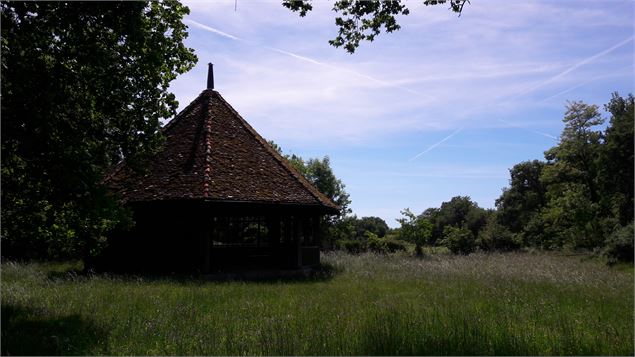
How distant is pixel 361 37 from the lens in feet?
30.1

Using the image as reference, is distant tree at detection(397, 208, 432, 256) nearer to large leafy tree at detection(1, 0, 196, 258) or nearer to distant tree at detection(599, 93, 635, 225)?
distant tree at detection(599, 93, 635, 225)

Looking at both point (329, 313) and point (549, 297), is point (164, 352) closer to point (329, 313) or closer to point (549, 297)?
point (329, 313)

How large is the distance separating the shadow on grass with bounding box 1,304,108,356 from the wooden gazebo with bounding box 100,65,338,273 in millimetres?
7385

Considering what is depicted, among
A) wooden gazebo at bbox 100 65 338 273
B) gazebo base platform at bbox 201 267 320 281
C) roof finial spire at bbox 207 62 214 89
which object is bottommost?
gazebo base platform at bbox 201 267 320 281

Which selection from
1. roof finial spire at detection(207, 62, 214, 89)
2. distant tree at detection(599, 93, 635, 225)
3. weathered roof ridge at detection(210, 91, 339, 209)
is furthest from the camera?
distant tree at detection(599, 93, 635, 225)

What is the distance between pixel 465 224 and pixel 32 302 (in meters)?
→ 71.7

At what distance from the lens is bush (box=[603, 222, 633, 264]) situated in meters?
22.2

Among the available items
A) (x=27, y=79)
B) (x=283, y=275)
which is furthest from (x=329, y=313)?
(x=283, y=275)

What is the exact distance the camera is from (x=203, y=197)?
49.8 feet

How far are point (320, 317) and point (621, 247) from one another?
2034 centimetres

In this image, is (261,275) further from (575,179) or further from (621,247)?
(575,179)

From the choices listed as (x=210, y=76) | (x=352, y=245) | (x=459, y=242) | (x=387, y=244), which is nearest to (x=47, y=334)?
(x=210, y=76)

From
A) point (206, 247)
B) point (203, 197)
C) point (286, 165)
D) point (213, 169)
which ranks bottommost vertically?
point (206, 247)

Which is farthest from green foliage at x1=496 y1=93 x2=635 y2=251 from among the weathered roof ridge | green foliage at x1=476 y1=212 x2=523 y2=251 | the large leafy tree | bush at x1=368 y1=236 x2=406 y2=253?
the large leafy tree
